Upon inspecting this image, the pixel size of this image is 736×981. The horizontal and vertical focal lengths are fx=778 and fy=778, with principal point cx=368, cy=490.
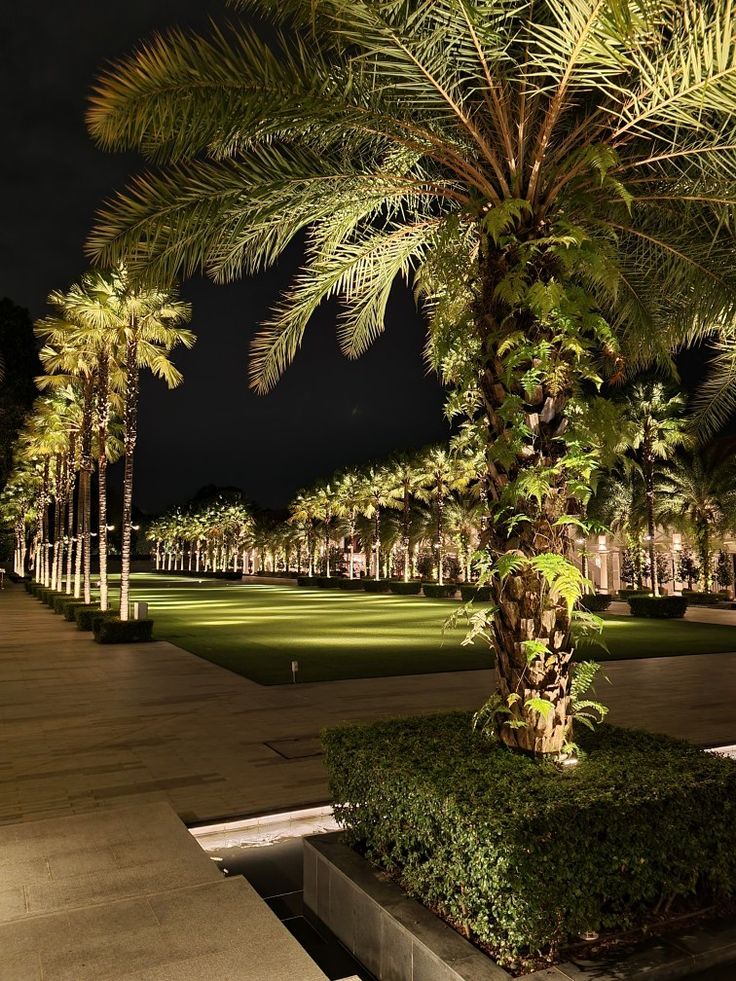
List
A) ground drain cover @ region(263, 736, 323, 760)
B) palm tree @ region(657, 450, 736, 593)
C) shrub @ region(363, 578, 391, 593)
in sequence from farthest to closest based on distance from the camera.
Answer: shrub @ region(363, 578, 391, 593) < palm tree @ region(657, 450, 736, 593) < ground drain cover @ region(263, 736, 323, 760)

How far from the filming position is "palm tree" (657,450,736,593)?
38969 mm

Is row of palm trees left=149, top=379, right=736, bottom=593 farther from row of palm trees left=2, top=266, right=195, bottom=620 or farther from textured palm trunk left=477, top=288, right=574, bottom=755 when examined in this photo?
row of palm trees left=2, top=266, right=195, bottom=620

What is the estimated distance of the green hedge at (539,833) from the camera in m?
4.09

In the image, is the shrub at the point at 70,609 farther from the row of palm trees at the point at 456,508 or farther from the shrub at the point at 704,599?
the shrub at the point at 704,599

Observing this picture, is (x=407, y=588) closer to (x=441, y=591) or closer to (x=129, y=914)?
(x=441, y=591)

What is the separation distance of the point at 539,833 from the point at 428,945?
83 cm

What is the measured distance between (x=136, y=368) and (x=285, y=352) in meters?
18.2

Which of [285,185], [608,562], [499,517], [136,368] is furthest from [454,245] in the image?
[608,562]

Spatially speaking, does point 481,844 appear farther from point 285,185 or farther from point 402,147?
point 402,147

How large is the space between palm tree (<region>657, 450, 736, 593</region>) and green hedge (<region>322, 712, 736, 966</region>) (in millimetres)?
36586

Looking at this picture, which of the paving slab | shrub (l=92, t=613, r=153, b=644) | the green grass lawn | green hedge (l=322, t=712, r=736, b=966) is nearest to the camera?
the paving slab

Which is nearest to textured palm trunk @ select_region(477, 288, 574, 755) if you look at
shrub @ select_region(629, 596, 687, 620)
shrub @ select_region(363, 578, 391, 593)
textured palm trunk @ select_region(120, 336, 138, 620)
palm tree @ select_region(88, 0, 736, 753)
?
palm tree @ select_region(88, 0, 736, 753)

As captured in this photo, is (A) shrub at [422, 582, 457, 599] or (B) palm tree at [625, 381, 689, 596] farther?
(A) shrub at [422, 582, 457, 599]

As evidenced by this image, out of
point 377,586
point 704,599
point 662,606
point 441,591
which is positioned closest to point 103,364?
point 662,606
